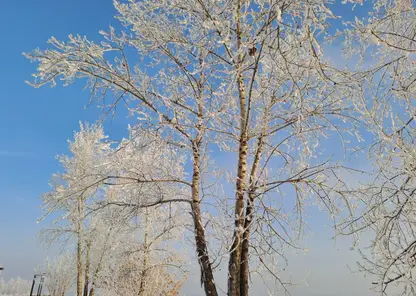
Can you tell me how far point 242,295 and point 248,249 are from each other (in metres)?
0.60

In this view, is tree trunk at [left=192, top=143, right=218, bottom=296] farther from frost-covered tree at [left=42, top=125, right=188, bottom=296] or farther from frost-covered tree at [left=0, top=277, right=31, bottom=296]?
frost-covered tree at [left=0, top=277, right=31, bottom=296]

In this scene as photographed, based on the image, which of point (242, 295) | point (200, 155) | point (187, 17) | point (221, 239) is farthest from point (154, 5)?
→ point (242, 295)

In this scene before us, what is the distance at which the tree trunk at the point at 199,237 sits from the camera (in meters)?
5.39

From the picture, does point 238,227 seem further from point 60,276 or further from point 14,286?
point 14,286

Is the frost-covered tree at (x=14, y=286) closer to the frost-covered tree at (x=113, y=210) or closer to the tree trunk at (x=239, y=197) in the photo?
the frost-covered tree at (x=113, y=210)

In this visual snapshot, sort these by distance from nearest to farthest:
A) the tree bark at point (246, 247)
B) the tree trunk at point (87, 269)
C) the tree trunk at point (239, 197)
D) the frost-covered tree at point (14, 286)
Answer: the tree trunk at point (239, 197), the tree bark at point (246, 247), the tree trunk at point (87, 269), the frost-covered tree at point (14, 286)

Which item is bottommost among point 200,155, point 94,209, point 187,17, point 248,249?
point 248,249

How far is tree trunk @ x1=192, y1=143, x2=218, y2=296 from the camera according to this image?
17.7 ft

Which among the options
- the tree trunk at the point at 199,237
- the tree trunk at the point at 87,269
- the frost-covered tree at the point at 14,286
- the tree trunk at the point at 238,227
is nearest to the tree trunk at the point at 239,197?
the tree trunk at the point at 238,227

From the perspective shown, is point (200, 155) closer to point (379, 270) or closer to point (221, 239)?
point (221, 239)

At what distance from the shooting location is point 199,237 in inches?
226

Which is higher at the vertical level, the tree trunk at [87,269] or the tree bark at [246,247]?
the tree trunk at [87,269]

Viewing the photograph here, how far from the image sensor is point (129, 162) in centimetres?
676

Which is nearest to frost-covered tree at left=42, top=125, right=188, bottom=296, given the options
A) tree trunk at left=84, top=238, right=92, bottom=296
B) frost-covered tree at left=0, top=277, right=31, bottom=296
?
tree trunk at left=84, top=238, right=92, bottom=296
